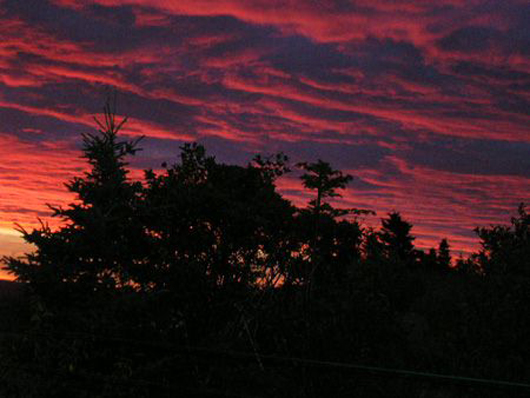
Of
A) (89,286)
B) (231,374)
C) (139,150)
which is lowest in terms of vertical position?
(231,374)

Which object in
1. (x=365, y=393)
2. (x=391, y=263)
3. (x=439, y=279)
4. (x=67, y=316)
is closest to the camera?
(x=365, y=393)

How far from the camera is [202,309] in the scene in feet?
59.6

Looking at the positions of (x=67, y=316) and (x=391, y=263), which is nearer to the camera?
(x=67, y=316)

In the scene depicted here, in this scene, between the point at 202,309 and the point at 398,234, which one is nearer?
the point at 202,309

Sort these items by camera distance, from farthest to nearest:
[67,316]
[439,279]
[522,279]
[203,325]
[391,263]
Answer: [439,279], [391,263], [203,325], [522,279], [67,316]

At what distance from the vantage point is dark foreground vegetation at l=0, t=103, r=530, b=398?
1363cm

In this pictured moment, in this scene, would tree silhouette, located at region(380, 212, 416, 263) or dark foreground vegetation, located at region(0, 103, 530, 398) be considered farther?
tree silhouette, located at region(380, 212, 416, 263)

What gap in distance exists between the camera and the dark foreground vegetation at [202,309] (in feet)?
44.7

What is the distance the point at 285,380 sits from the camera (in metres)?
12.5

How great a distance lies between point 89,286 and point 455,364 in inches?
363

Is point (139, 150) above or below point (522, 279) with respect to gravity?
above

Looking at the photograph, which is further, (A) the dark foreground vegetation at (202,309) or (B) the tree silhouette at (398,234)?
(B) the tree silhouette at (398,234)

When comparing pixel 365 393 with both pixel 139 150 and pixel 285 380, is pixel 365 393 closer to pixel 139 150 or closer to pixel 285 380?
pixel 285 380

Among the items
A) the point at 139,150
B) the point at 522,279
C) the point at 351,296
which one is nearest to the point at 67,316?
the point at 139,150
